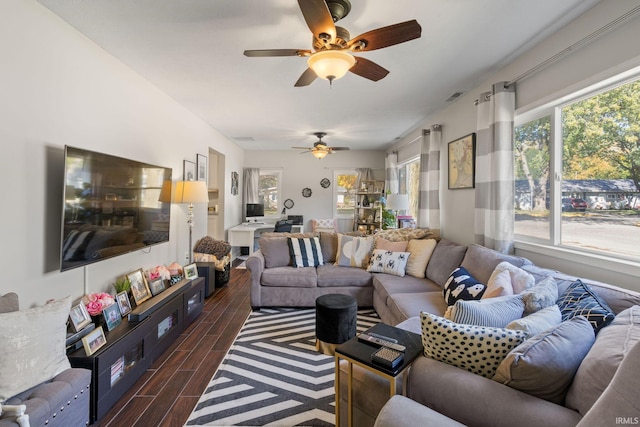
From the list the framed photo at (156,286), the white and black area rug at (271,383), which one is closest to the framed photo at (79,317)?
the framed photo at (156,286)

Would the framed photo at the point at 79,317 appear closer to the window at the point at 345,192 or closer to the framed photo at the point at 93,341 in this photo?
the framed photo at the point at 93,341

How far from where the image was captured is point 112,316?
77.4 inches

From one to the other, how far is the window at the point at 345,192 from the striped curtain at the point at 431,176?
9.50ft

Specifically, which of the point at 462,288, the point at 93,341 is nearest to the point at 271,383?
the point at 93,341

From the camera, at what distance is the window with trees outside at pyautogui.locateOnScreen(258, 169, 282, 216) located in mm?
6957

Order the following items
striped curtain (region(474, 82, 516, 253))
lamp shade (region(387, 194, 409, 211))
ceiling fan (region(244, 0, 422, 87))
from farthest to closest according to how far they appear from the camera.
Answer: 1. lamp shade (region(387, 194, 409, 211))
2. striped curtain (region(474, 82, 516, 253))
3. ceiling fan (region(244, 0, 422, 87))

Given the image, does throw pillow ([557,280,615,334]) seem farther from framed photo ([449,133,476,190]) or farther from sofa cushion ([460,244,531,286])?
framed photo ([449,133,476,190])

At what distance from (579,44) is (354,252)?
8.94 ft

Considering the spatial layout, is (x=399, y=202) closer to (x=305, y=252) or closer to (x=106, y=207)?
(x=305, y=252)

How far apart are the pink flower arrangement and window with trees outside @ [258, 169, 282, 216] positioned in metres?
5.04

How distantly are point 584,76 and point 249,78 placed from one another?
2712mm

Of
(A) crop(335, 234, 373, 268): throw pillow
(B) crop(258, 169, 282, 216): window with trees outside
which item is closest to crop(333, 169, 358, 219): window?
(B) crop(258, 169, 282, 216): window with trees outside

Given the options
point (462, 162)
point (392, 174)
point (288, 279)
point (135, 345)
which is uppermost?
point (392, 174)

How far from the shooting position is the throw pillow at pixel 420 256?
3.12 metres
